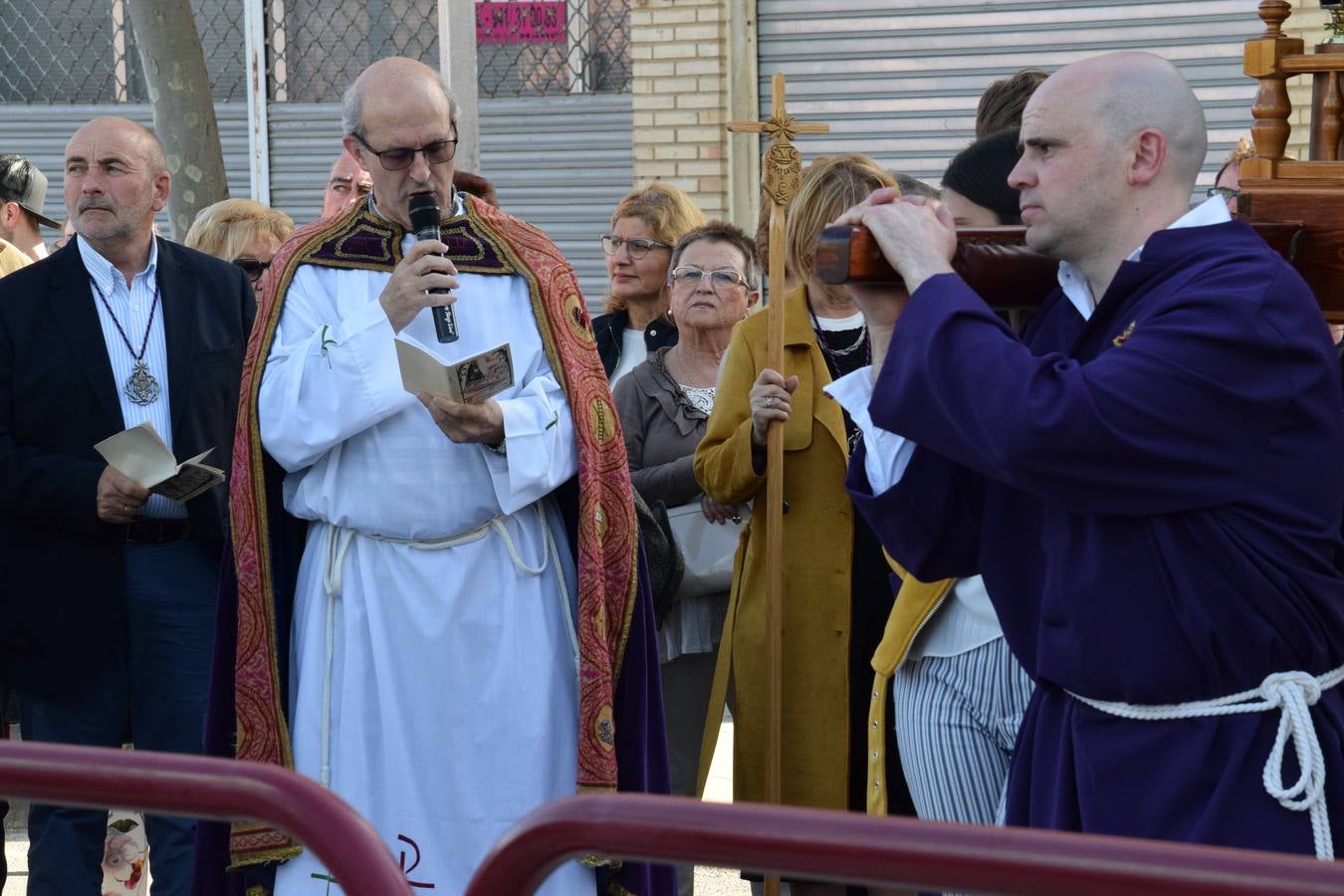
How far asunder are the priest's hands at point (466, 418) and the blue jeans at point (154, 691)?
1.29m

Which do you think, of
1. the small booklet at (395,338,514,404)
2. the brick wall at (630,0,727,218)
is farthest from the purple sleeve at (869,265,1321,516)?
the brick wall at (630,0,727,218)

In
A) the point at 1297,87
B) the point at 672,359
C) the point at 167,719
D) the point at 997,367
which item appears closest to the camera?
the point at 997,367

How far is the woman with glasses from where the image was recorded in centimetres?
580

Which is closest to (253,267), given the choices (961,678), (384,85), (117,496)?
(117,496)

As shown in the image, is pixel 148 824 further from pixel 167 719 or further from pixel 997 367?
pixel 997 367

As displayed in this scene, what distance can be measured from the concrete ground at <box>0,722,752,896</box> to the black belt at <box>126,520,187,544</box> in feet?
4.68

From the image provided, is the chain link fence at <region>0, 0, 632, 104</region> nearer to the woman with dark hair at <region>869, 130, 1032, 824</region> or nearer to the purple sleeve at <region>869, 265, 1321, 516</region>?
the woman with dark hair at <region>869, 130, 1032, 824</region>

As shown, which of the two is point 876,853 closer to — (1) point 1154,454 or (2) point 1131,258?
(1) point 1154,454

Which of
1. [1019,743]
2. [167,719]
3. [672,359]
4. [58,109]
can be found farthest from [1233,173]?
[58,109]

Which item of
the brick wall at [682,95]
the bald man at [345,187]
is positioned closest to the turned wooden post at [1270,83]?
the bald man at [345,187]

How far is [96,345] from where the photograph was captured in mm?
4699

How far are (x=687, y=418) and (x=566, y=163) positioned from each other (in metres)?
6.06

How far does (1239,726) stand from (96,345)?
328cm

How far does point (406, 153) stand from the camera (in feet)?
12.9
